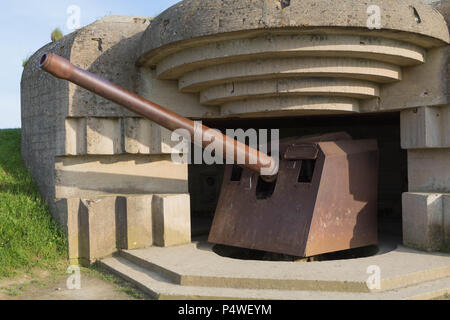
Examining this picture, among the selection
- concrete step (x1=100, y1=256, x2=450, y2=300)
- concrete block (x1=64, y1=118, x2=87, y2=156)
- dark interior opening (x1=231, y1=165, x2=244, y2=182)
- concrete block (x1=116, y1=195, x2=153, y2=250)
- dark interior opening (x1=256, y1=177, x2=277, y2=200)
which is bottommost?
concrete step (x1=100, y1=256, x2=450, y2=300)

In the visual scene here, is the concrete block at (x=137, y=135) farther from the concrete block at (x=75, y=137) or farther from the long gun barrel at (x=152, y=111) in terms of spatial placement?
the long gun barrel at (x=152, y=111)

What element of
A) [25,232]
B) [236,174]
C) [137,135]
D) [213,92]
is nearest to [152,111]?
[213,92]

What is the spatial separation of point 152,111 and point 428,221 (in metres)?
2.94

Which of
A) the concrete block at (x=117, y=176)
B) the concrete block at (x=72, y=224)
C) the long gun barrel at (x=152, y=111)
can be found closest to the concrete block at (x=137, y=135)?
the concrete block at (x=117, y=176)

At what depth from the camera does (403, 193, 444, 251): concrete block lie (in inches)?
180

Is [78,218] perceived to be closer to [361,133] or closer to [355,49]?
[355,49]

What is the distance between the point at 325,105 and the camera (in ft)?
15.3

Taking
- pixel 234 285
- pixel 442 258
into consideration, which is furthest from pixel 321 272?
pixel 442 258

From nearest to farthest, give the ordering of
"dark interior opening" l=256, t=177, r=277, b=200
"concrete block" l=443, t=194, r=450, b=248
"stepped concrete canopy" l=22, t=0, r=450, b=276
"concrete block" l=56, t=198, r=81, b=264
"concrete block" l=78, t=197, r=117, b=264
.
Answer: "stepped concrete canopy" l=22, t=0, r=450, b=276 → "concrete block" l=443, t=194, r=450, b=248 → "dark interior opening" l=256, t=177, r=277, b=200 → "concrete block" l=78, t=197, r=117, b=264 → "concrete block" l=56, t=198, r=81, b=264

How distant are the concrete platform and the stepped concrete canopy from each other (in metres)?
0.76

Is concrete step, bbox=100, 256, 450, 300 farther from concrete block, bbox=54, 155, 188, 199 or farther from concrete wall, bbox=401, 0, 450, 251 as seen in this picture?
concrete block, bbox=54, 155, 188, 199

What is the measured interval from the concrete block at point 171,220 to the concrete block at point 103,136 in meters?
0.77

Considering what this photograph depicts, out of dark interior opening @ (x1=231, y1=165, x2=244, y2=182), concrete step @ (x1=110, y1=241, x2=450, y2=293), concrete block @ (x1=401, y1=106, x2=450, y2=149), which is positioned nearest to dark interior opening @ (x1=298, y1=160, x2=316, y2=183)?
dark interior opening @ (x1=231, y1=165, x2=244, y2=182)

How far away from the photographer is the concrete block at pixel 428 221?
15.0ft
